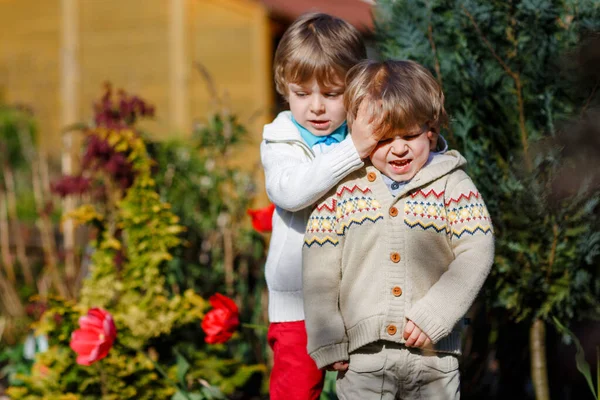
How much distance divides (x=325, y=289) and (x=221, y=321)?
1.00 meters

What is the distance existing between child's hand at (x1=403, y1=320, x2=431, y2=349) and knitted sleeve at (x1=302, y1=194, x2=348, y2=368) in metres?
0.19

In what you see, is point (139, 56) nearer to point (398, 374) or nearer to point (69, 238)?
point (69, 238)

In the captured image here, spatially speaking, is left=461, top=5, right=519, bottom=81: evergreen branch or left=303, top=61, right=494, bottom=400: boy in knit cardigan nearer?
left=303, top=61, right=494, bottom=400: boy in knit cardigan

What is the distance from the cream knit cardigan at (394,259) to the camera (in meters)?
2.09

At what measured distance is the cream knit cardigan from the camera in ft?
6.86

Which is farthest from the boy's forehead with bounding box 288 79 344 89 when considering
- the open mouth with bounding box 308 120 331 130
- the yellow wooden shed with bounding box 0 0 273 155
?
the yellow wooden shed with bounding box 0 0 273 155

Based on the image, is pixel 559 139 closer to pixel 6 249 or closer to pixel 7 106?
pixel 6 249

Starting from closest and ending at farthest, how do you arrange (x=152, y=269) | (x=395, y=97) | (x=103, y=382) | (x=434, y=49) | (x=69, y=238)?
(x=395, y=97) < (x=434, y=49) < (x=103, y=382) < (x=152, y=269) < (x=69, y=238)

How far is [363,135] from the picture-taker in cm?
210

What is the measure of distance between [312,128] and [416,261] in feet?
1.85

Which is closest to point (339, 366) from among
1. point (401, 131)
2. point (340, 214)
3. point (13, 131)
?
point (340, 214)

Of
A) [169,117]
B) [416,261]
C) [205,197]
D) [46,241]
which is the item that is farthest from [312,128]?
[169,117]

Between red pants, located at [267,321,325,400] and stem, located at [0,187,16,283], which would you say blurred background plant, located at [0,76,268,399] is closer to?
stem, located at [0,187,16,283]

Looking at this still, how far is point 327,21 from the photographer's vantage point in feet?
7.95
